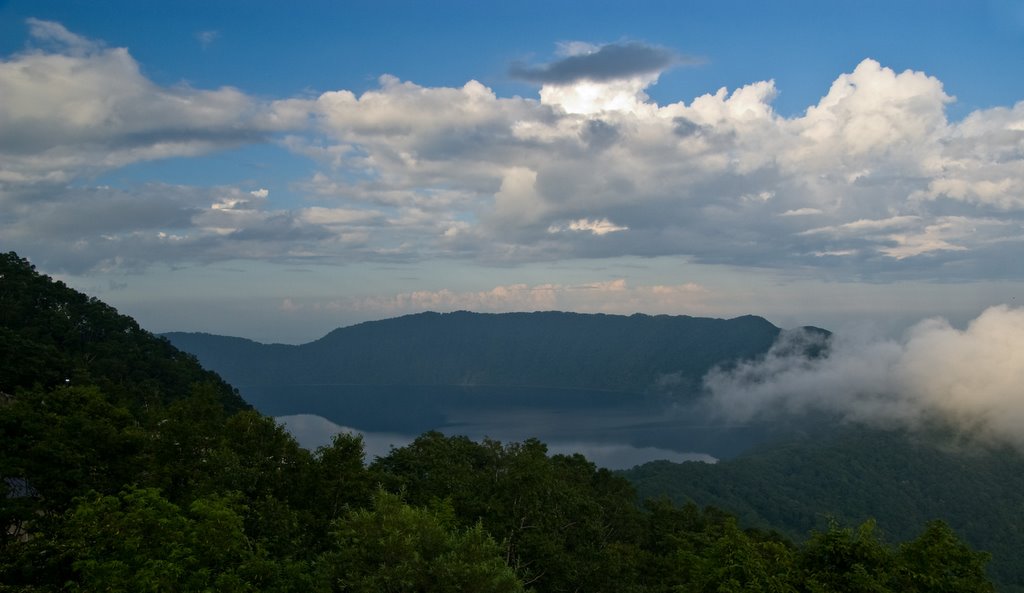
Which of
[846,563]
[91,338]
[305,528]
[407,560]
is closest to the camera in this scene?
[407,560]

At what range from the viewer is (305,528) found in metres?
28.1

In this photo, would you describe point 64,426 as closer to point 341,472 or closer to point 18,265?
point 341,472

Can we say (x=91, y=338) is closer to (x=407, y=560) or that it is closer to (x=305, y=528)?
(x=305, y=528)

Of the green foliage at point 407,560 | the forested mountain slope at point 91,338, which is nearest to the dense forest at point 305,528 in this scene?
the green foliage at point 407,560

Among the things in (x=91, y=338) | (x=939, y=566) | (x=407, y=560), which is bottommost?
(x=939, y=566)

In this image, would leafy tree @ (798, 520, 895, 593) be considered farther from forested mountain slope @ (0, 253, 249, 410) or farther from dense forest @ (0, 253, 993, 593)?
forested mountain slope @ (0, 253, 249, 410)

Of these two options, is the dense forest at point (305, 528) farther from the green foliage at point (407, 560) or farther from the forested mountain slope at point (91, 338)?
the forested mountain slope at point (91, 338)

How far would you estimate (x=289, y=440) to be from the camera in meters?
31.7

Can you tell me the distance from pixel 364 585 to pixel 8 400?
39866 millimetres

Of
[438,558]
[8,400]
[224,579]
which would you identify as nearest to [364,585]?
[438,558]

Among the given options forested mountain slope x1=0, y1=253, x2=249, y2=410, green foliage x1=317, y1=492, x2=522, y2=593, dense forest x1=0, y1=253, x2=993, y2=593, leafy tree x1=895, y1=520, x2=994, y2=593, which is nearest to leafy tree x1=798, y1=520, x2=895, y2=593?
dense forest x1=0, y1=253, x2=993, y2=593

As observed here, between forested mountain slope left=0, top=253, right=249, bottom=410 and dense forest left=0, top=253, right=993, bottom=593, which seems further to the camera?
forested mountain slope left=0, top=253, right=249, bottom=410

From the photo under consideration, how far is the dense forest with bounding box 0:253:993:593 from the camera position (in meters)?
20.8

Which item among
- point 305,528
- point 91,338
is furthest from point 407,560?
point 91,338
